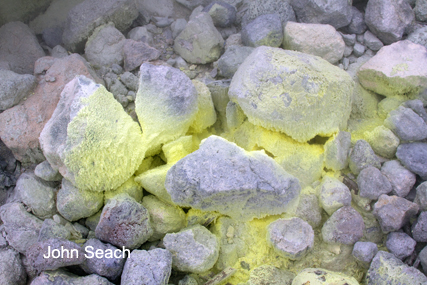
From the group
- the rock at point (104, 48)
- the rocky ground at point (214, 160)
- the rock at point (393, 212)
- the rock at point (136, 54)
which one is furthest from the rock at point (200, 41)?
the rock at point (393, 212)

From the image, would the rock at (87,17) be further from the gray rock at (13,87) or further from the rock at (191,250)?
the rock at (191,250)

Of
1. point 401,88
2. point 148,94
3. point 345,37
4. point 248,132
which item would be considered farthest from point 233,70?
point 401,88

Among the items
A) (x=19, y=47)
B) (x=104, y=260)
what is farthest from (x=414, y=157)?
(x=19, y=47)

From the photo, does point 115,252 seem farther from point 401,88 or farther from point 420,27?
point 420,27

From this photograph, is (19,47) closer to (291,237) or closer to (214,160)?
(214,160)

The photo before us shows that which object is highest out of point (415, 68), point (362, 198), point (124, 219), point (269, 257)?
point (415, 68)

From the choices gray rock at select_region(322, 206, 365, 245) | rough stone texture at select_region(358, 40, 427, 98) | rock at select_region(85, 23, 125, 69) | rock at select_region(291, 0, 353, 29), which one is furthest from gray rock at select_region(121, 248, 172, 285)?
rock at select_region(291, 0, 353, 29)
